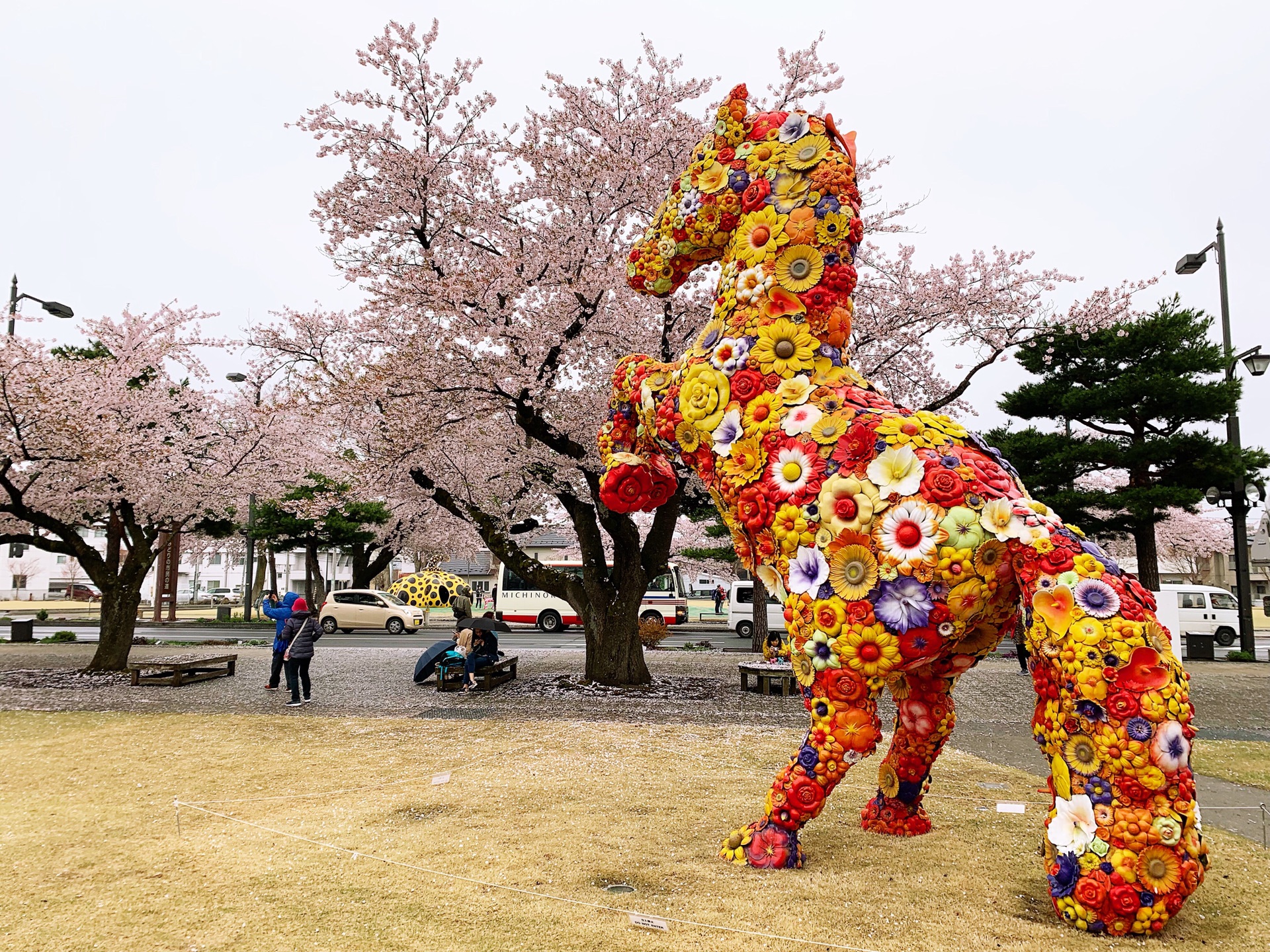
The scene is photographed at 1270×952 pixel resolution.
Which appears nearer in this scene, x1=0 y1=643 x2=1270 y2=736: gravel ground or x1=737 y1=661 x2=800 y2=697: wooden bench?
x1=0 y1=643 x2=1270 y2=736: gravel ground

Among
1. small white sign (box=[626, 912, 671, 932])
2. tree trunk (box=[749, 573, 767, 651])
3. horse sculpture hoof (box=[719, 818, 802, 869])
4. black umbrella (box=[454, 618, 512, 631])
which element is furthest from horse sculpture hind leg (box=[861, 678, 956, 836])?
tree trunk (box=[749, 573, 767, 651])

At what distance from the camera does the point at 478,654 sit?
38.7ft

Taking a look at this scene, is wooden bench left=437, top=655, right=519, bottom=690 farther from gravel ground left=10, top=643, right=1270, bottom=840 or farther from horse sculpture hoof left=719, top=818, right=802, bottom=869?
horse sculpture hoof left=719, top=818, right=802, bottom=869

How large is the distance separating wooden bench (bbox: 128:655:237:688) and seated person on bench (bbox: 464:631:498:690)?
13.5ft

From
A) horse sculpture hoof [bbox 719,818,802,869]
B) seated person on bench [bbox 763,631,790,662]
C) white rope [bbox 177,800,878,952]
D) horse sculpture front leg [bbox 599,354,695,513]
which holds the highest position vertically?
horse sculpture front leg [bbox 599,354,695,513]

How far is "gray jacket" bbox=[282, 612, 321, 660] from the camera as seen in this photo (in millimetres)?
10250

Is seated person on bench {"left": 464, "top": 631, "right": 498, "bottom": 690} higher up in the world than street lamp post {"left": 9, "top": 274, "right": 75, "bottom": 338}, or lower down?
lower down

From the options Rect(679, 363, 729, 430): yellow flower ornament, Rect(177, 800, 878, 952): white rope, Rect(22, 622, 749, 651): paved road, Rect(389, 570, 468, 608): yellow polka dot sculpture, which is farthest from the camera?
Rect(389, 570, 468, 608): yellow polka dot sculpture

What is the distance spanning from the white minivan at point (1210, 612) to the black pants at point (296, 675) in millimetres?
20816

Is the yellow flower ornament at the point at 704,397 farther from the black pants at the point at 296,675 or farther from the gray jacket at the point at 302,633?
the black pants at the point at 296,675

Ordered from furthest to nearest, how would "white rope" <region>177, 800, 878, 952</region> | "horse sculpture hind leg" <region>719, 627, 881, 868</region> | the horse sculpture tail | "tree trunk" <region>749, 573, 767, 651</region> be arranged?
1. "tree trunk" <region>749, 573, 767, 651</region>
2. "horse sculpture hind leg" <region>719, 627, 881, 868</region>
3. "white rope" <region>177, 800, 878, 952</region>
4. the horse sculpture tail

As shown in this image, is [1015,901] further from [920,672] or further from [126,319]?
[126,319]

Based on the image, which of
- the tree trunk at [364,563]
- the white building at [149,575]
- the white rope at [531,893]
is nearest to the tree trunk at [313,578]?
the tree trunk at [364,563]

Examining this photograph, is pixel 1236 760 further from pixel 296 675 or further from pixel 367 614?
pixel 367 614
